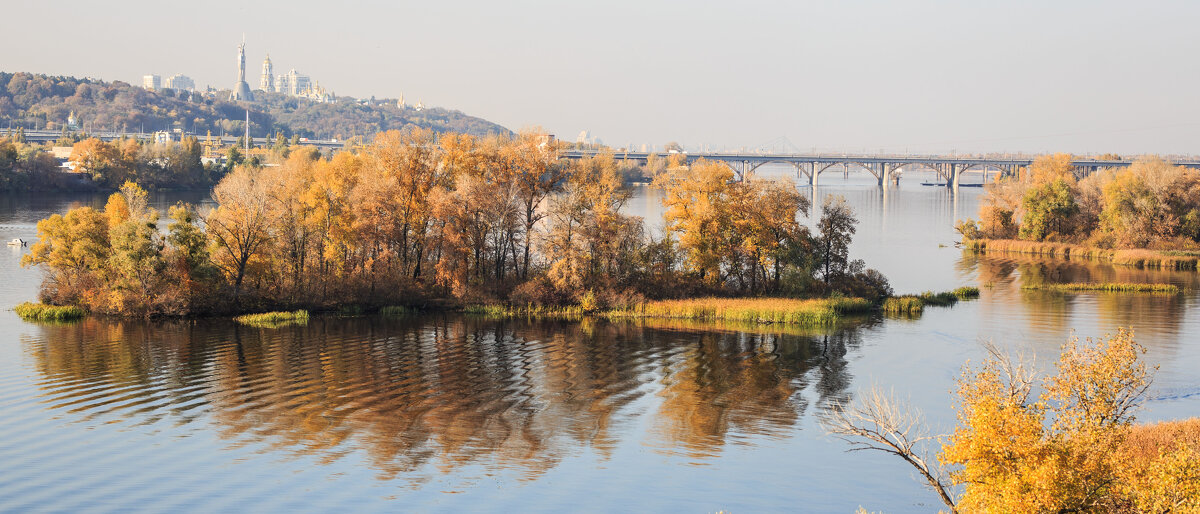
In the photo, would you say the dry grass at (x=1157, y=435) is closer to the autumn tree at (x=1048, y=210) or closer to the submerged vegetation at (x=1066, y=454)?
the submerged vegetation at (x=1066, y=454)

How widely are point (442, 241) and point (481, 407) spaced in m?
22.5

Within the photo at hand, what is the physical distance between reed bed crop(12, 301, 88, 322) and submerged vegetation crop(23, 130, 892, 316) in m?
0.87

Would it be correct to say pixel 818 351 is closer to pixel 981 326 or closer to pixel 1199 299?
pixel 981 326

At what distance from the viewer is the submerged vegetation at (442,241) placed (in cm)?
5012

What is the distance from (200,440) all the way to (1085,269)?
7159cm

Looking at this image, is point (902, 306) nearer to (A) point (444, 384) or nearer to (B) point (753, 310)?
(B) point (753, 310)

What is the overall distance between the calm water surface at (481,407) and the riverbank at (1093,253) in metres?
27.3

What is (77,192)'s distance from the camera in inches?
5079

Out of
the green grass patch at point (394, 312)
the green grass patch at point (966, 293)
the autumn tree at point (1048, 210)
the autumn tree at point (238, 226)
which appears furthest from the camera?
the autumn tree at point (1048, 210)

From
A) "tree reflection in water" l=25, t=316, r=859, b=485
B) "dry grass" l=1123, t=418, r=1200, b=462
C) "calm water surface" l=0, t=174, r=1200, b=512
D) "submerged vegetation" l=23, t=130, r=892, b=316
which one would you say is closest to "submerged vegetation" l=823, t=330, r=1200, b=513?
"calm water surface" l=0, t=174, r=1200, b=512

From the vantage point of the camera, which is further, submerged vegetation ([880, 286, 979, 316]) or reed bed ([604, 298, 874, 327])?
submerged vegetation ([880, 286, 979, 316])

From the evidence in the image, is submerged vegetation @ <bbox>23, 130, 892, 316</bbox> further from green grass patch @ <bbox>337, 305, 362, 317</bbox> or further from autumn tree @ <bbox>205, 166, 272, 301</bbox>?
green grass patch @ <bbox>337, 305, 362, 317</bbox>

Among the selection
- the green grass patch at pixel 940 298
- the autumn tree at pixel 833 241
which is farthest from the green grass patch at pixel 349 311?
the green grass patch at pixel 940 298

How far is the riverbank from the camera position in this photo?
7944 cm
